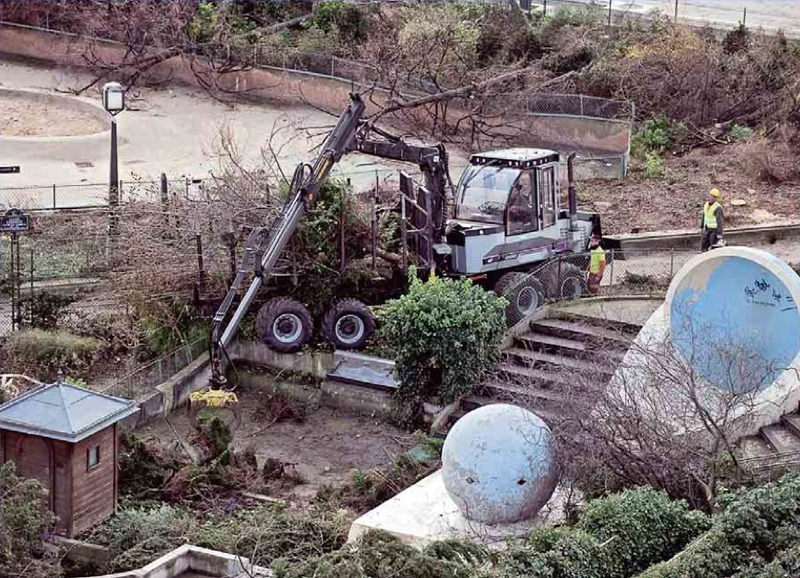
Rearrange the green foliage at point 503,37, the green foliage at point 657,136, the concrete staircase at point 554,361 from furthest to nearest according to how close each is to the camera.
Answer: the green foliage at point 503,37, the green foliage at point 657,136, the concrete staircase at point 554,361

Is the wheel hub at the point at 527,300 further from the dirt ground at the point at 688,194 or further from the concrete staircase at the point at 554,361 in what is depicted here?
the dirt ground at the point at 688,194

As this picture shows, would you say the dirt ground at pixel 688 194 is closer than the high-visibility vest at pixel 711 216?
No

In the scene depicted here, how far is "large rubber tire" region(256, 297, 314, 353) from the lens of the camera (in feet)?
77.2

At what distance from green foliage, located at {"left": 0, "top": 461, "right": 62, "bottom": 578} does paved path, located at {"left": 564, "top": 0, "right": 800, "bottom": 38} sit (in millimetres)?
29547

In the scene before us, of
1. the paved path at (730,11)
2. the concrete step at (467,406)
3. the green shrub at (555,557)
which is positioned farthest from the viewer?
the paved path at (730,11)

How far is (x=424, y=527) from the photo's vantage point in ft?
60.3

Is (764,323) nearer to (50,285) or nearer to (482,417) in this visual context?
(482,417)

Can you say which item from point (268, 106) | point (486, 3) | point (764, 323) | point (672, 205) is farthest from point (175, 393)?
point (486, 3)

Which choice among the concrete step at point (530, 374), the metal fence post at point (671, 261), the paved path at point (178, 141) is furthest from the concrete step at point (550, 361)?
the paved path at point (178, 141)

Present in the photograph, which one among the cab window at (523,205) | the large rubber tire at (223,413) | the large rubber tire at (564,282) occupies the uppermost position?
the cab window at (523,205)

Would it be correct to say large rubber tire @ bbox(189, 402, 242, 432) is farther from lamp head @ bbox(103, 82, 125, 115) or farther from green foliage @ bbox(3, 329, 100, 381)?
lamp head @ bbox(103, 82, 125, 115)

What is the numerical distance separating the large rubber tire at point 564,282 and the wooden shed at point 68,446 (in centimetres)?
769

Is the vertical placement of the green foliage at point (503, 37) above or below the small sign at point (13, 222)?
above

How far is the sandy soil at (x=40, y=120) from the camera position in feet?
121
